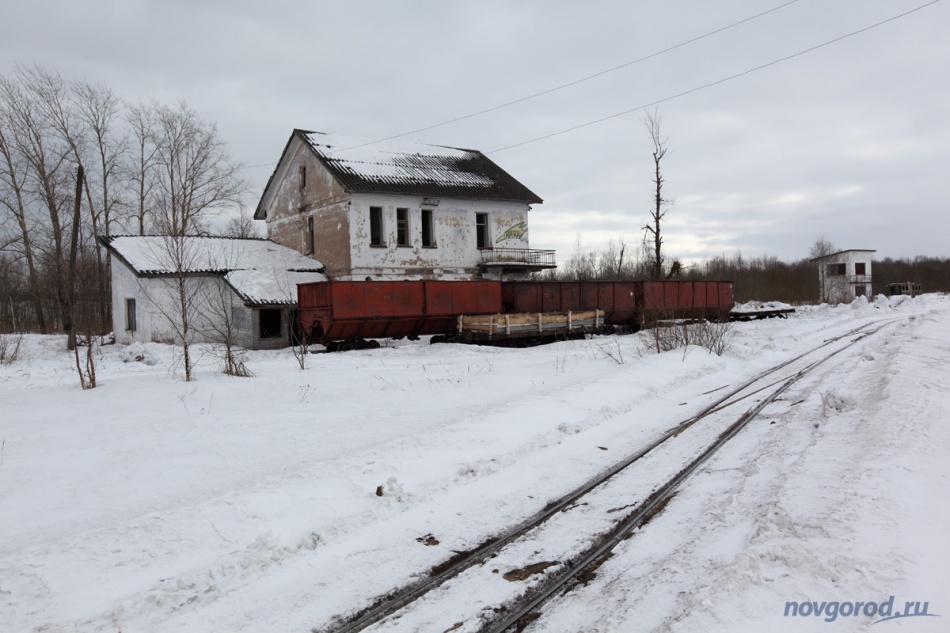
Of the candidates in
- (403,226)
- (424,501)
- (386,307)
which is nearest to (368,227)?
(403,226)

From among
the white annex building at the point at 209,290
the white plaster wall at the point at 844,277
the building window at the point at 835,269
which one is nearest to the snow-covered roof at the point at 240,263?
the white annex building at the point at 209,290

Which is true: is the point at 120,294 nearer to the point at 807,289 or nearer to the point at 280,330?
the point at 280,330

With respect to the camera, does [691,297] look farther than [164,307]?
Yes

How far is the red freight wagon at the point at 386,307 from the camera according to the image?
20.7 metres

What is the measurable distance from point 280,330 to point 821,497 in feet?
79.6

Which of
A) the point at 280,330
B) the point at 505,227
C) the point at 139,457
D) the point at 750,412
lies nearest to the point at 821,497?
the point at 750,412

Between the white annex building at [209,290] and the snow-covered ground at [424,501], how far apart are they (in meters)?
13.7

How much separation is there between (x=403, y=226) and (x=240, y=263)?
8.15m

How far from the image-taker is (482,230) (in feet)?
109

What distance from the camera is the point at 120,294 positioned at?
93.4 ft

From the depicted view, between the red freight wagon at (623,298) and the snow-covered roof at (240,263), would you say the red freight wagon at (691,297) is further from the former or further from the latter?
the snow-covered roof at (240,263)

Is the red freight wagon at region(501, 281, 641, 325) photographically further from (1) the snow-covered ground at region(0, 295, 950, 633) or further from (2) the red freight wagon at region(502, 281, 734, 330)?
(1) the snow-covered ground at region(0, 295, 950, 633)

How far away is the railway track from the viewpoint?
379 cm

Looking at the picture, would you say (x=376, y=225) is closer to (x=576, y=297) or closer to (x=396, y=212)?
(x=396, y=212)
